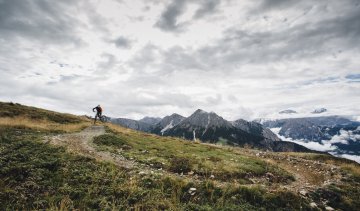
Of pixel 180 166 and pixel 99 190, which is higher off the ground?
pixel 180 166

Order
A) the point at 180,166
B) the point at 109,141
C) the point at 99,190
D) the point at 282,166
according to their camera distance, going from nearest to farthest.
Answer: the point at 99,190 < the point at 180,166 < the point at 282,166 < the point at 109,141

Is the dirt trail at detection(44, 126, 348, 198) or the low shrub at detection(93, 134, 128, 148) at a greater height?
the low shrub at detection(93, 134, 128, 148)

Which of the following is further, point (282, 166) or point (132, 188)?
point (282, 166)

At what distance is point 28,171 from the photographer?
1242cm

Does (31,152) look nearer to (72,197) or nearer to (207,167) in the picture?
(72,197)

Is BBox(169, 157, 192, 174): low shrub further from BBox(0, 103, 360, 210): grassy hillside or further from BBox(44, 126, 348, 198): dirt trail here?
BBox(44, 126, 348, 198): dirt trail

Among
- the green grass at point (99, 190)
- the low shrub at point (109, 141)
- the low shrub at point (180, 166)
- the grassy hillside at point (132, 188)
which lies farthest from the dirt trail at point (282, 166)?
the green grass at point (99, 190)

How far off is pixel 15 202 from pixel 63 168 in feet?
11.8

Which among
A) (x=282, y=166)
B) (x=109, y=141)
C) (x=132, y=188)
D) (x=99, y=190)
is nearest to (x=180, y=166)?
(x=132, y=188)

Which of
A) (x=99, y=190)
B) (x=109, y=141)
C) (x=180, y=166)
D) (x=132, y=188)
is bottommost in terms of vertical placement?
(x=99, y=190)

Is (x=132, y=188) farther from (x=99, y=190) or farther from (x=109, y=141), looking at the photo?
(x=109, y=141)

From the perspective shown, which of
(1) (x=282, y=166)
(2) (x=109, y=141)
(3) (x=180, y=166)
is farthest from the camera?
(2) (x=109, y=141)

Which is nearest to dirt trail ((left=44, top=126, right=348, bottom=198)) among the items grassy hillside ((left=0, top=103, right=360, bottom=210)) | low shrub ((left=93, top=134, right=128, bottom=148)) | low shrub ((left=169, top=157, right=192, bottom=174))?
grassy hillside ((left=0, top=103, right=360, bottom=210))

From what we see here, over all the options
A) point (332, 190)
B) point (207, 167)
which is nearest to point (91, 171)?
point (207, 167)
